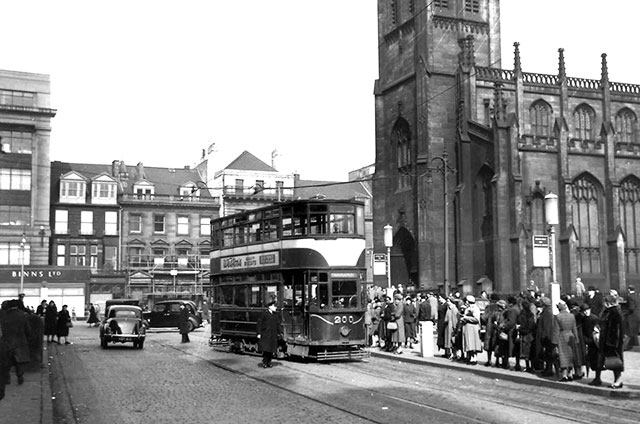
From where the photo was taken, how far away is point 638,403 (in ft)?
43.7

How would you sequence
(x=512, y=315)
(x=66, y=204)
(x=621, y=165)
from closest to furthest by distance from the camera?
(x=512, y=315) → (x=621, y=165) → (x=66, y=204)

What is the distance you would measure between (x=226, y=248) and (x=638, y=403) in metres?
15.5

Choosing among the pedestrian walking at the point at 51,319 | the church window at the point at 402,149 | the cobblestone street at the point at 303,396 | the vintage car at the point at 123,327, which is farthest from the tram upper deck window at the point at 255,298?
the church window at the point at 402,149

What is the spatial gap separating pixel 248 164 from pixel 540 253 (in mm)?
57703

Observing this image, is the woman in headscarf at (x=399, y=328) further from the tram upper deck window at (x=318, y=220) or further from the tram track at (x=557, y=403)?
the tram track at (x=557, y=403)

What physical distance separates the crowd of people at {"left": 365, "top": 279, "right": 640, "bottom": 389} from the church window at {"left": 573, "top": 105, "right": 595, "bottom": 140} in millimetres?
31988

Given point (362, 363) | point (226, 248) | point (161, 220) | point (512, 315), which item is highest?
point (161, 220)

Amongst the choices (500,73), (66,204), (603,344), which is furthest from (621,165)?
(66,204)

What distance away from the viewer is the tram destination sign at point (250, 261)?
22.4 meters

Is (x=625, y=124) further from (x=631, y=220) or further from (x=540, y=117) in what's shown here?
(x=631, y=220)

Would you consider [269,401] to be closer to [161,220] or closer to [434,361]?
[434,361]

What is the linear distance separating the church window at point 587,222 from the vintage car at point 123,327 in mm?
29128

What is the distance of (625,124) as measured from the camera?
55438 millimetres

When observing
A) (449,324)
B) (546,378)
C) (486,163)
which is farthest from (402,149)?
(546,378)
